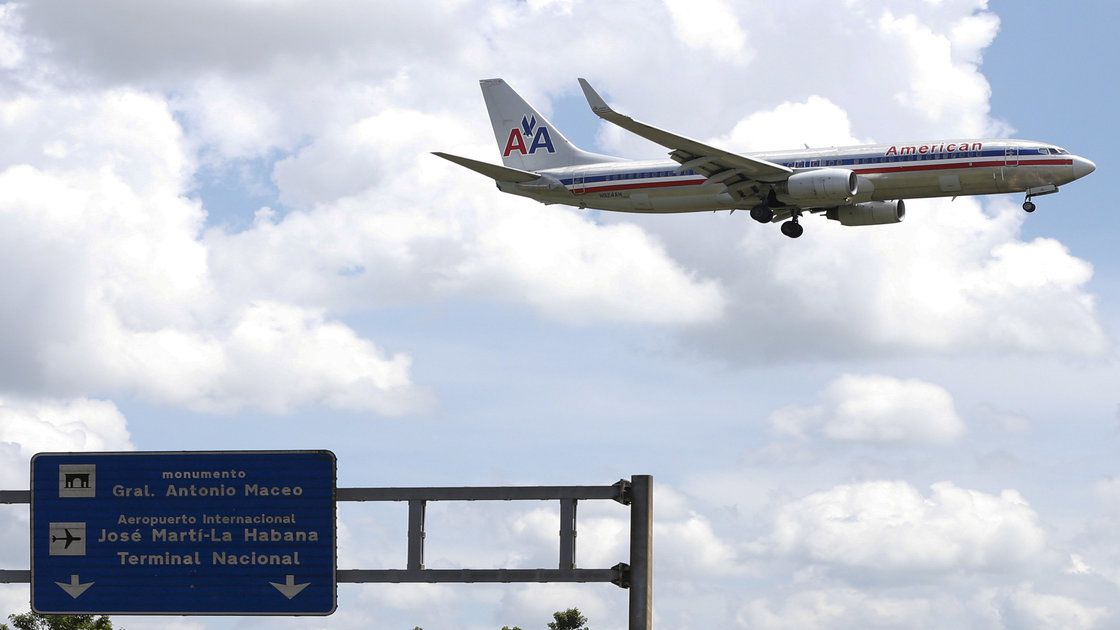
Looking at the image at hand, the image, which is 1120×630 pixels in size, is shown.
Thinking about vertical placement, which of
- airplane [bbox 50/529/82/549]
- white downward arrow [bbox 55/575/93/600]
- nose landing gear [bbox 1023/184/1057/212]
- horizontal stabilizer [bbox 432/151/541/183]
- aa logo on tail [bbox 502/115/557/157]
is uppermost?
aa logo on tail [bbox 502/115/557/157]

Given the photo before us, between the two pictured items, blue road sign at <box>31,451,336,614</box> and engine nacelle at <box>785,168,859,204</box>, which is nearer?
blue road sign at <box>31,451,336,614</box>

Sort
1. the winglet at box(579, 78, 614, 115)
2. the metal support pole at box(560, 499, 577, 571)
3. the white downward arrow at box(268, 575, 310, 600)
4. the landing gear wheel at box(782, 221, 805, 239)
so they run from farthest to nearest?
the landing gear wheel at box(782, 221, 805, 239) < the winglet at box(579, 78, 614, 115) < the white downward arrow at box(268, 575, 310, 600) < the metal support pole at box(560, 499, 577, 571)

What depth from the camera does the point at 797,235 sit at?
52.3 metres

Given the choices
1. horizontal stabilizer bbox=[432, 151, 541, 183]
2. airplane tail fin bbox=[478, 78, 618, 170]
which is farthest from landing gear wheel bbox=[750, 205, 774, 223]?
horizontal stabilizer bbox=[432, 151, 541, 183]

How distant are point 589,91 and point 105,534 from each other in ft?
104

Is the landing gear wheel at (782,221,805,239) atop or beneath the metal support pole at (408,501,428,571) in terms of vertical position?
atop

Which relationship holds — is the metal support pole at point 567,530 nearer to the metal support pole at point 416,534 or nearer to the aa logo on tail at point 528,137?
the metal support pole at point 416,534

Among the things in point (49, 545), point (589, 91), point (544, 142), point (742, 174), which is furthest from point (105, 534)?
point (544, 142)

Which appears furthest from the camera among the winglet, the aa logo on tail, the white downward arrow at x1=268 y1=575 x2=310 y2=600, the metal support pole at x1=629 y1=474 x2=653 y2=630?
the aa logo on tail

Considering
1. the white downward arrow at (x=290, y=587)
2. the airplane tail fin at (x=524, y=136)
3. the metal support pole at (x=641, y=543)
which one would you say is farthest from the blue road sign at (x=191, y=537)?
the airplane tail fin at (x=524, y=136)

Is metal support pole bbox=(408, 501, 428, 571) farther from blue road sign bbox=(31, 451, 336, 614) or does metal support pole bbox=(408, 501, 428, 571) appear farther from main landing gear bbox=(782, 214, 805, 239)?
main landing gear bbox=(782, 214, 805, 239)

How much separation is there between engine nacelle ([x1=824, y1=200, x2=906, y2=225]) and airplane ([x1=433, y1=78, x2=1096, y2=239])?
34 mm

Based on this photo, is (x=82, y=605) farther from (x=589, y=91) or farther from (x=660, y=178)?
(x=660, y=178)

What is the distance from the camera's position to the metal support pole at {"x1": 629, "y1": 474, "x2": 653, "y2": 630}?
48.1 ft
